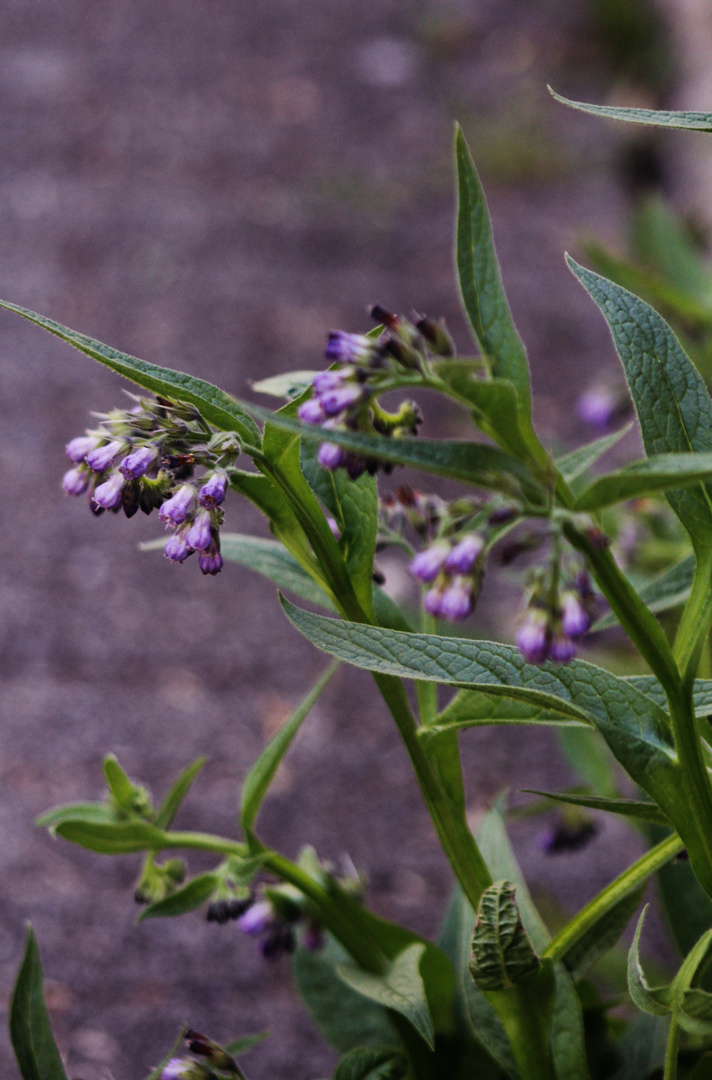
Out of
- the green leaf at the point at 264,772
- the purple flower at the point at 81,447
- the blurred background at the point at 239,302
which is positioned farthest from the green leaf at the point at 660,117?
the blurred background at the point at 239,302

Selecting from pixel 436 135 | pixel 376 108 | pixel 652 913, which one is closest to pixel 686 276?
pixel 652 913

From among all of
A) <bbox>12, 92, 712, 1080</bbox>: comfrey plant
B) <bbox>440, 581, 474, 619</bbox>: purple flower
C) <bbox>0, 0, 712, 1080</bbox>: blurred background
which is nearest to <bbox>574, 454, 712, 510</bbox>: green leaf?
<bbox>12, 92, 712, 1080</bbox>: comfrey plant

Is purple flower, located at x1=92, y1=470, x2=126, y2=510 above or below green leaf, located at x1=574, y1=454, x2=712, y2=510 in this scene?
below

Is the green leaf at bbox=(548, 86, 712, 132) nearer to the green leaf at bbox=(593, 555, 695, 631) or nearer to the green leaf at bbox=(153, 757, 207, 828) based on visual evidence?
the green leaf at bbox=(593, 555, 695, 631)

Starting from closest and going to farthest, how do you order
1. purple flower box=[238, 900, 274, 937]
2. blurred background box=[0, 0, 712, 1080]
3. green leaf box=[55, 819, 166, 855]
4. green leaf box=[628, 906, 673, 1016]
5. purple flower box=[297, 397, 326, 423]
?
purple flower box=[297, 397, 326, 423], green leaf box=[628, 906, 673, 1016], green leaf box=[55, 819, 166, 855], purple flower box=[238, 900, 274, 937], blurred background box=[0, 0, 712, 1080]

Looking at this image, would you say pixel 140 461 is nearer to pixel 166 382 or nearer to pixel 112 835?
pixel 166 382

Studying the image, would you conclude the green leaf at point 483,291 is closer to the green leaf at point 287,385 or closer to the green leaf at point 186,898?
the green leaf at point 287,385
